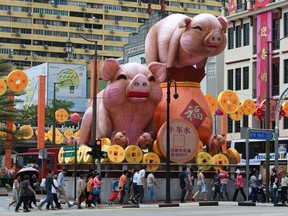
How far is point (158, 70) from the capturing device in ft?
119

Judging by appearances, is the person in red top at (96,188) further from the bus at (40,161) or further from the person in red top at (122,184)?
the bus at (40,161)

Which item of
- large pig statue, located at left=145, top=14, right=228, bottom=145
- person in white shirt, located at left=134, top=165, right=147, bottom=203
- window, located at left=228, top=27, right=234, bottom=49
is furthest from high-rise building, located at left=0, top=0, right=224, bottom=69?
person in white shirt, located at left=134, top=165, right=147, bottom=203

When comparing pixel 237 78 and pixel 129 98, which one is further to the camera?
pixel 237 78

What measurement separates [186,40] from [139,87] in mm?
3136

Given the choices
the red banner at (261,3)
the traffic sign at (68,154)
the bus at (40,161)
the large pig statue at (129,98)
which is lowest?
the bus at (40,161)

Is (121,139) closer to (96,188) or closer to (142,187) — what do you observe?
(142,187)

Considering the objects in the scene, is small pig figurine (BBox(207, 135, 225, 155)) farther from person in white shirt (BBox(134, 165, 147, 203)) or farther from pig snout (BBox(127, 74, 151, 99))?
person in white shirt (BBox(134, 165, 147, 203))

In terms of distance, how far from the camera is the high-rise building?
113 meters

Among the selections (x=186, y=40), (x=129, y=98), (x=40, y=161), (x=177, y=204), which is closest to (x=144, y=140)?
(x=129, y=98)

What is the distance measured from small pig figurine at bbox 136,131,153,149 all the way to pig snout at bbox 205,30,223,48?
4992mm

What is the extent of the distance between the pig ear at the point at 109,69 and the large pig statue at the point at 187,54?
256cm

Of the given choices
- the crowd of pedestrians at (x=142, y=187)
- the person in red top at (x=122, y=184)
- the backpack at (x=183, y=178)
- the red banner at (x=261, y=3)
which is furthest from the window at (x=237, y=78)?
the person in red top at (x=122, y=184)

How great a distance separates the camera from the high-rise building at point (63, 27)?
371ft

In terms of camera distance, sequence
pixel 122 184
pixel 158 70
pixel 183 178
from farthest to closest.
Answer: pixel 158 70 → pixel 183 178 → pixel 122 184
